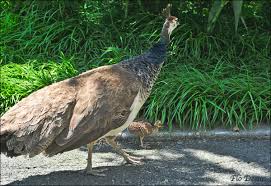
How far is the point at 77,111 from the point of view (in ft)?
13.9

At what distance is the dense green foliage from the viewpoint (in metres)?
5.80

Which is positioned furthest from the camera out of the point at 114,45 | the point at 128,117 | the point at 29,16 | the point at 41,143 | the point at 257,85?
the point at 29,16

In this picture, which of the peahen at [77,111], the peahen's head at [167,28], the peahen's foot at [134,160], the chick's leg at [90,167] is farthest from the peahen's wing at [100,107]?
the peahen's head at [167,28]

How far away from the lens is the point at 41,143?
13.4 ft

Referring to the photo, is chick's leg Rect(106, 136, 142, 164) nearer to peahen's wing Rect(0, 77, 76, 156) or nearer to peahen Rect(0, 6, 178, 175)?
peahen Rect(0, 6, 178, 175)

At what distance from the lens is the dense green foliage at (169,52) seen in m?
5.80

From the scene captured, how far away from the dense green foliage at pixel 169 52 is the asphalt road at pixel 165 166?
1.22 feet

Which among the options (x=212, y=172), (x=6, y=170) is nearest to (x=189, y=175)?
(x=212, y=172)

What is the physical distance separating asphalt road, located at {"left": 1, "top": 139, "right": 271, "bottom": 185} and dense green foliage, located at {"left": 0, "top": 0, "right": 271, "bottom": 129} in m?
0.37

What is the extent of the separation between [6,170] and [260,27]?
14.1 feet

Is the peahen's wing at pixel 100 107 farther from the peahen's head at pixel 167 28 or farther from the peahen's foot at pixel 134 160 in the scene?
the peahen's head at pixel 167 28

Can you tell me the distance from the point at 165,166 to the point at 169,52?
7.45 ft

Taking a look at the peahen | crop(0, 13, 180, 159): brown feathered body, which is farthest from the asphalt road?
crop(0, 13, 180, 159): brown feathered body

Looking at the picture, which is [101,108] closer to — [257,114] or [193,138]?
[193,138]
